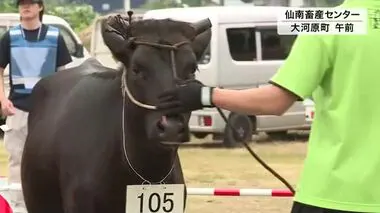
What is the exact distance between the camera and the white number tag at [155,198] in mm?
6066

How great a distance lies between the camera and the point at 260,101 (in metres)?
4.13

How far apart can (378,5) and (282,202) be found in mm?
8142

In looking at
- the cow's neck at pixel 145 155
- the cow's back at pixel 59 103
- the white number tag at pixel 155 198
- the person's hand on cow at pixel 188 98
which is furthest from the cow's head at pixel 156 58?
the person's hand on cow at pixel 188 98

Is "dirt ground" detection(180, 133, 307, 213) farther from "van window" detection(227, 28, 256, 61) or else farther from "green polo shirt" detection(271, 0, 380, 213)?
"green polo shirt" detection(271, 0, 380, 213)

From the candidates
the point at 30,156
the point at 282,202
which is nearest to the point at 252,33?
the point at 282,202

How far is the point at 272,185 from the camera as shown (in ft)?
44.6

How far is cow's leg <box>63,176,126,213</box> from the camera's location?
6.13 metres

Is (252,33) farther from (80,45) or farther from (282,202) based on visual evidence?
(282,202)

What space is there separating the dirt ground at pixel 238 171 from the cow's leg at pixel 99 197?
5.21 m

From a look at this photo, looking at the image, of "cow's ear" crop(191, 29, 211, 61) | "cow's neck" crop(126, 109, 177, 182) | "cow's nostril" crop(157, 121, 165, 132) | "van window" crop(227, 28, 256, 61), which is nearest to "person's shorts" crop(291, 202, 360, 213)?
"cow's nostril" crop(157, 121, 165, 132)

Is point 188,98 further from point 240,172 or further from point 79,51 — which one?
point 79,51

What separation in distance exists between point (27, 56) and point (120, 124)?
2.86 meters

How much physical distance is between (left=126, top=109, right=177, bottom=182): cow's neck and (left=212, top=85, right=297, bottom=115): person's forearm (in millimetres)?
1618

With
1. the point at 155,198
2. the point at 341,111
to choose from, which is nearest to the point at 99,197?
the point at 155,198
